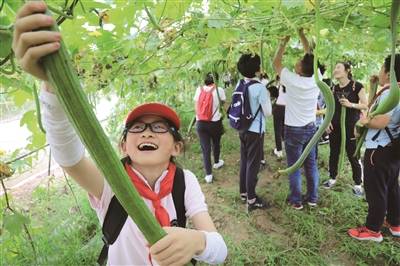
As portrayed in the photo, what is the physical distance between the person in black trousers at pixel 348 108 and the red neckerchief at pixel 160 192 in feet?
9.47

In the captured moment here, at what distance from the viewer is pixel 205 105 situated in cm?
462

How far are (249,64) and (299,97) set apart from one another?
603 millimetres

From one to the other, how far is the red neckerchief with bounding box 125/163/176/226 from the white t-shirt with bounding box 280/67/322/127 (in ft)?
7.50

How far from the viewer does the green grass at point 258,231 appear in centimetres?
309

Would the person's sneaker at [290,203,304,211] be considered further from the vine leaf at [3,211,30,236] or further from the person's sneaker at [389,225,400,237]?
the vine leaf at [3,211,30,236]

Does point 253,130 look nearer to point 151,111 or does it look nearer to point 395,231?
point 395,231

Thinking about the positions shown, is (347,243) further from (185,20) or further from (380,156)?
(185,20)

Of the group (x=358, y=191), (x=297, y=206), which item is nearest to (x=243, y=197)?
(x=297, y=206)

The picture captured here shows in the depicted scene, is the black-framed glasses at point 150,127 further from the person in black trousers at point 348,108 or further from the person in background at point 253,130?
the person in black trousers at point 348,108

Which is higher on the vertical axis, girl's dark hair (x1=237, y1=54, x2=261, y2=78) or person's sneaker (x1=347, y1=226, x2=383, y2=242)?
girl's dark hair (x1=237, y1=54, x2=261, y2=78)

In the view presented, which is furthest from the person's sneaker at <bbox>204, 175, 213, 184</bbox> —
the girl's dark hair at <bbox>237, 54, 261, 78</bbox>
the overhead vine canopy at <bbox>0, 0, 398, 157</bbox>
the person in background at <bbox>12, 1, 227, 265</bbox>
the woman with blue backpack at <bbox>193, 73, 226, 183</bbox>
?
the person in background at <bbox>12, 1, 227, 265</bbox>

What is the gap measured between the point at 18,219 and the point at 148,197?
1.99 feet

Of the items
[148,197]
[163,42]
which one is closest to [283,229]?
[163,42]

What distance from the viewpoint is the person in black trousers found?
3.90 m
